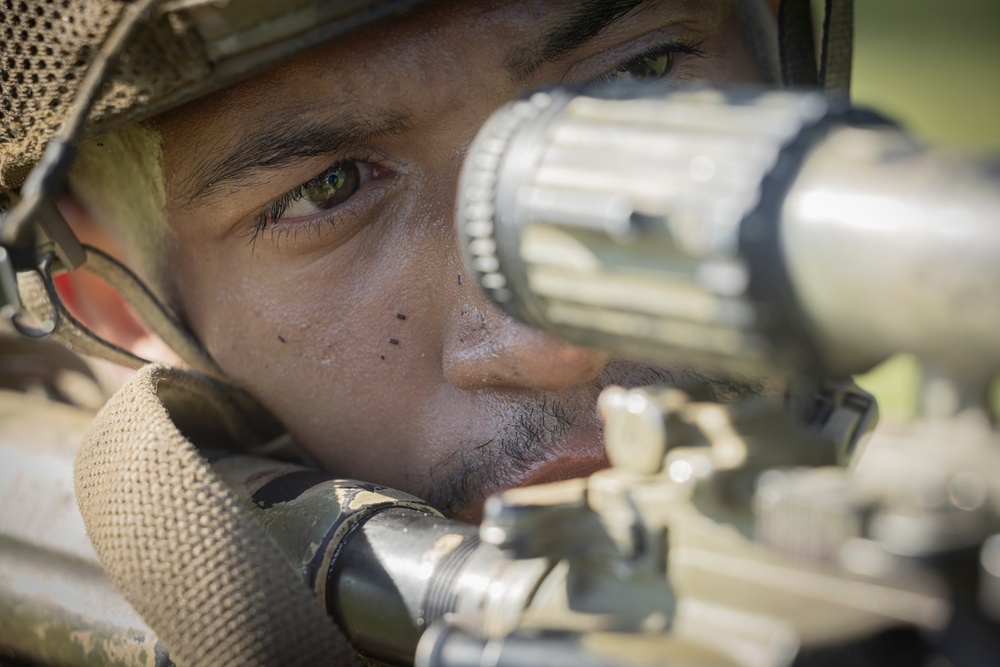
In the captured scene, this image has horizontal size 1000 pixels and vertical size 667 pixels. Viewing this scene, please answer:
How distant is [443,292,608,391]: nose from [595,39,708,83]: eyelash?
39 cm

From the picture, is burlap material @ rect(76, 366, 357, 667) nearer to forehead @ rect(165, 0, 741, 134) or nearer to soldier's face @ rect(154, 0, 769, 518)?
soldier's face @ rect(154, 0, 769, 518)

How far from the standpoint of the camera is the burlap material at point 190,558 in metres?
1.03

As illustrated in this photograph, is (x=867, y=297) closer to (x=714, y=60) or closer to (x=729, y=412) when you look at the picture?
(x=729, y=412)

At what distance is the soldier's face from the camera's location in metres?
1.44

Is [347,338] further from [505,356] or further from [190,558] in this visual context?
[190,558]

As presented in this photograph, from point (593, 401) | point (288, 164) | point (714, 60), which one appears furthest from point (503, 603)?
point (714, 60)

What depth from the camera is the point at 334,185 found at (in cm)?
160

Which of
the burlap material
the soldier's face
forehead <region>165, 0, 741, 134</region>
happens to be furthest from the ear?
the burlap material

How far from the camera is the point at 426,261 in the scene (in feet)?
4.99

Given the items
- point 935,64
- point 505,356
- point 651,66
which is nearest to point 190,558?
point 505,356

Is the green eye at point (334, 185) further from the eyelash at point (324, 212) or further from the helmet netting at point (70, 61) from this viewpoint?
the helmet netting at point (70, 61)

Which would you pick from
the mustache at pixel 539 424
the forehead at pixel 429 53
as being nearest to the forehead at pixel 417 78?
the forehead at pixel 429 53

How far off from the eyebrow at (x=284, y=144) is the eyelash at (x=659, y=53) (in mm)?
313

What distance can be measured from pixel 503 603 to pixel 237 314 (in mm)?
883
